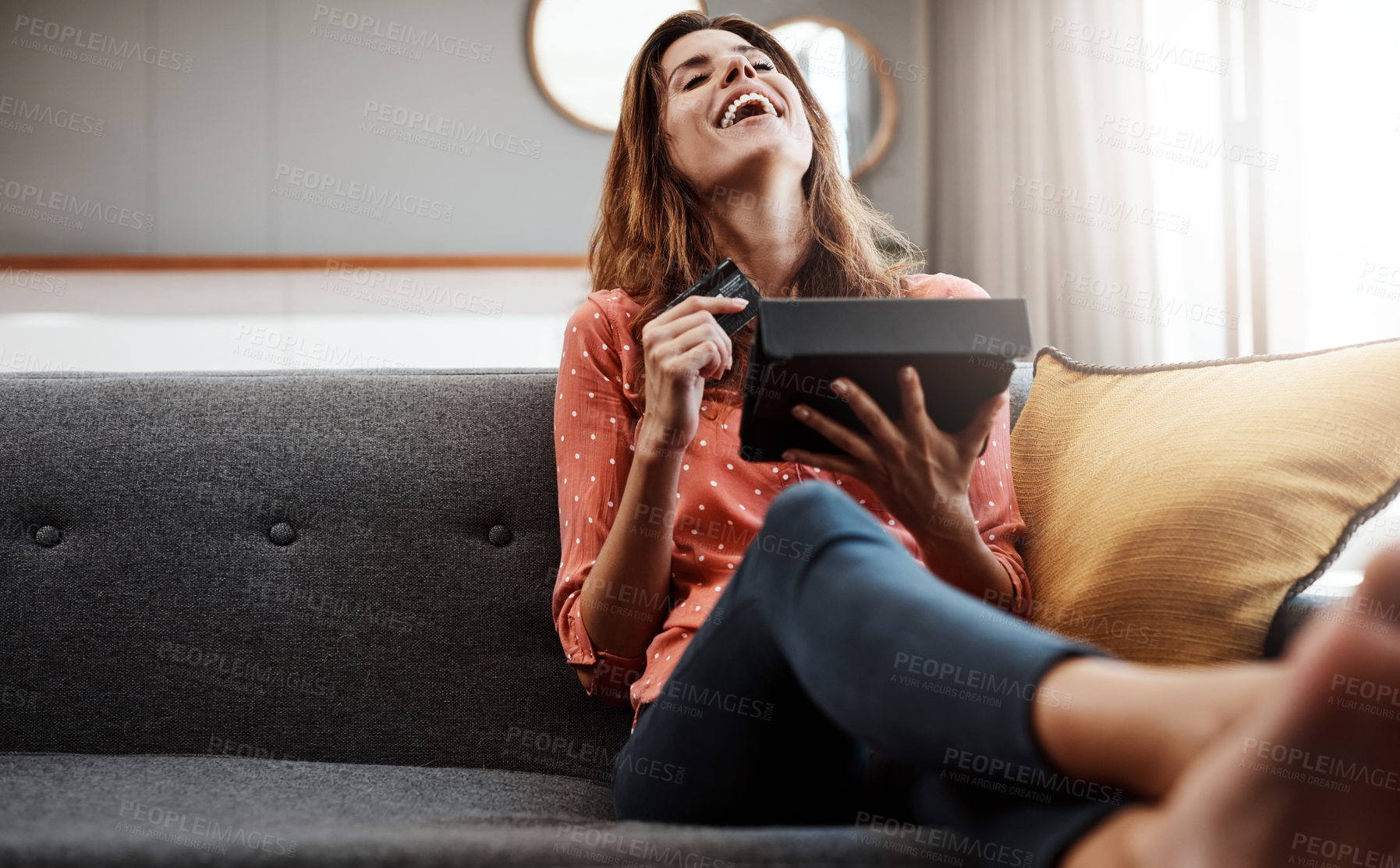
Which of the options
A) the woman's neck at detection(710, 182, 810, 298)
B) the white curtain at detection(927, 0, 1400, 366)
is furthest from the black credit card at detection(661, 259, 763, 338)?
the white curtain at detection(927, 0, 1400, 366)

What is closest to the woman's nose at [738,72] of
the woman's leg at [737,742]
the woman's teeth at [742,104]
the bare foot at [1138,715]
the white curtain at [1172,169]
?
the woman's teeth at [742,104]

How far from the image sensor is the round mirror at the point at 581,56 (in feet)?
7.77

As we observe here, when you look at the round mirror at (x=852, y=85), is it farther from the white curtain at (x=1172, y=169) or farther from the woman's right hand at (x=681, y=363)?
the woman's right hand at (x=681, y=363)

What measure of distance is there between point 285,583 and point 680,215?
0.62 m

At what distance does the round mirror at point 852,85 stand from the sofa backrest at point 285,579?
183cm

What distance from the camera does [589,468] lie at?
2.99 ft

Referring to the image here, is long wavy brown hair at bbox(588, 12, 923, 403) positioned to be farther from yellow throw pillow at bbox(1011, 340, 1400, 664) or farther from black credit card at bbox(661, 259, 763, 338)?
yellow throw pillow at bbox(1011, 340, 1400, 664)

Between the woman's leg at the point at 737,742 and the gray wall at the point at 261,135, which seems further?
the gray wall at the point at 261,135

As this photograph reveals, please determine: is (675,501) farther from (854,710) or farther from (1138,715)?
(1138,715)

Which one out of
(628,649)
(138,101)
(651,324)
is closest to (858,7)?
(138,101)

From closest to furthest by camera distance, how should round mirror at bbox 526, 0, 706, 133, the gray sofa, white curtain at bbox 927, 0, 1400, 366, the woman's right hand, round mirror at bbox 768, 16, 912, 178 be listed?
1. the woman's right hand
2. the gray sofa
3. white curtain at bbox 927, 0, 1400, 366
4. round mirror at bbox 526, 0, 706, 133
5. round mirror at bbox 768, 16, 912, 178

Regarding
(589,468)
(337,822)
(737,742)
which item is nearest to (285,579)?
(589,468)

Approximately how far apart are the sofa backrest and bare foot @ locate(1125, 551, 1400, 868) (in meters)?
0.68

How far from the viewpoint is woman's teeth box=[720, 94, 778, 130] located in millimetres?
1075
